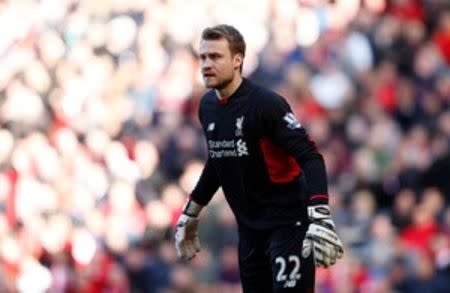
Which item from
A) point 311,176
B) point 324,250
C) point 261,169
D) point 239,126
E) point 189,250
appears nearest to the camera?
point 324,250

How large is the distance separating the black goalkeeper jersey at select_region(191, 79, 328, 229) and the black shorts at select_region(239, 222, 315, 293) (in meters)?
0.08

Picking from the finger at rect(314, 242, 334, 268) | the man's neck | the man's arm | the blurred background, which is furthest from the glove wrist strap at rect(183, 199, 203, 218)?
the blurred background

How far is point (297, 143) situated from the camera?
1133 centimetres

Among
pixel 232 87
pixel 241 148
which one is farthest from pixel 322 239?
pixel 232 87

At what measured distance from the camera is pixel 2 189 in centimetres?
2161

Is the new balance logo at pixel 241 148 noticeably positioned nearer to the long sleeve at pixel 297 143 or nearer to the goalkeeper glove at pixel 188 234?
the long sleeve at pixel 297 143

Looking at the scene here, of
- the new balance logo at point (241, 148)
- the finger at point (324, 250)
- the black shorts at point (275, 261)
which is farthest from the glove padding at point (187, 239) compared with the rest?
the finger at point (324, 250)

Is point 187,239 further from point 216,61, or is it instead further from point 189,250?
point 216,61

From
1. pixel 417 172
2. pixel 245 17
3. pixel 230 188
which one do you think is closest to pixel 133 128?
pixel 245 17

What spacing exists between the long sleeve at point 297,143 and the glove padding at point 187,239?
1.14m

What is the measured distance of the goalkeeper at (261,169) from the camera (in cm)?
1134

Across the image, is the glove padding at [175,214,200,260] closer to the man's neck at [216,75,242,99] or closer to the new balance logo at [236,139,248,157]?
the new balance logo at [236,139,248,157]

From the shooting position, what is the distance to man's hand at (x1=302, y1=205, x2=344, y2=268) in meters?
11.0

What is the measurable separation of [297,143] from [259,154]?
1.19 feet
